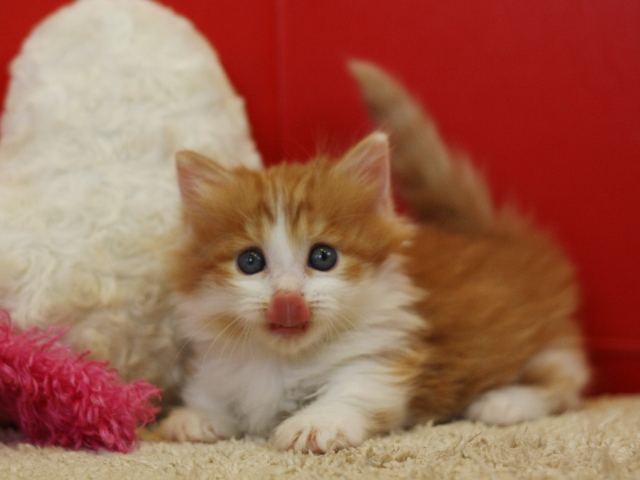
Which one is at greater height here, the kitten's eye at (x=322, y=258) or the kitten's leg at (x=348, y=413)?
the kitten's eye at (x=322, y=258)

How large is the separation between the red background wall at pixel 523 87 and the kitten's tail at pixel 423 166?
0.11m

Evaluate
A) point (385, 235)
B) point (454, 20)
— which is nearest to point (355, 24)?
point (454, 20)

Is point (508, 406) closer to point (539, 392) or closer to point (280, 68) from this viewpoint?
point (539, 392)

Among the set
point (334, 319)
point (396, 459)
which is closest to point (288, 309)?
point (334, 319)

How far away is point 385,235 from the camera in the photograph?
122 cm

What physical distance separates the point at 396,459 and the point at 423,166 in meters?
0.83

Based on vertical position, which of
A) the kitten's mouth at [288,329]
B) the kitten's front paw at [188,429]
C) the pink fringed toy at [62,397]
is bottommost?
the kitten's front paw at [188,429]

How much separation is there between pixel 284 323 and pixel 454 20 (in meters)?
1.01

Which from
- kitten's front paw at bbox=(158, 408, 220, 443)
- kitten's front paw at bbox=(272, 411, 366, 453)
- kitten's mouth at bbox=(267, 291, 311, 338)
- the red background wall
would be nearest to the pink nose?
kitten's mouth at bbox=(267, 291, 311, 338)

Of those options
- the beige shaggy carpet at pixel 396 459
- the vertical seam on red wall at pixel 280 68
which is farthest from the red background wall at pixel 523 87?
the beige shaggy carpet at pixel 396 459

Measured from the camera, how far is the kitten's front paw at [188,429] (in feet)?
3.89

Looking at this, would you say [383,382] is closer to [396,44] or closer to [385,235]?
[385,235]

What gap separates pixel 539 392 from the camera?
135cm

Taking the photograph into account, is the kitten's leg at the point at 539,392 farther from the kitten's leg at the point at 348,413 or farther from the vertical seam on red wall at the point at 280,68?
the vertical seam on red wall at the point at 280,68
